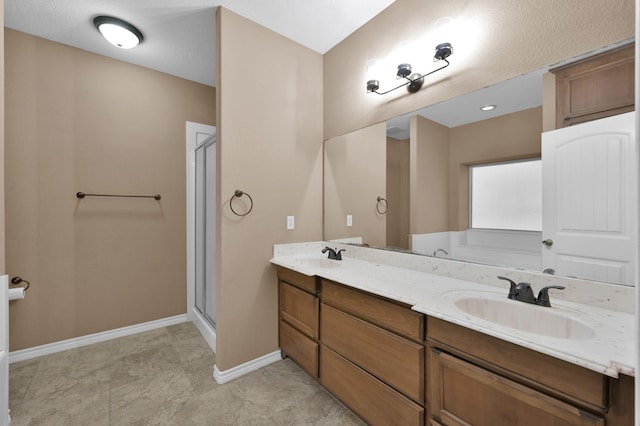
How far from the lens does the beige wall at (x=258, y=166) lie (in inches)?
76.0

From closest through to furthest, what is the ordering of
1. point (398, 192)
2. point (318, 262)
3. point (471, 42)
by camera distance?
point (471, 42), point (398, 192), point (318, 262)

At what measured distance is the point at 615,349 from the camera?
0.78 meters

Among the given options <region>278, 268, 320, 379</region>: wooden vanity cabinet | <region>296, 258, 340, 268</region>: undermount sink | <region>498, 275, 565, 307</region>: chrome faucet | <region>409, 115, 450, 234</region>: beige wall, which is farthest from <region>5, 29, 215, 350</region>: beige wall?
<region>498, 275, 565, 307</region>: chrome faucet

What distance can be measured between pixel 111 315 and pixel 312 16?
10.4ft

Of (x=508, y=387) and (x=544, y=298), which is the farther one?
(x=544, y=298)

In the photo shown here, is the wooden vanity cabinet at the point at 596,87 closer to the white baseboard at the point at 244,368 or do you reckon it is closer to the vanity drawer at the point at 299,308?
the vanity drawer at the point at 299,308

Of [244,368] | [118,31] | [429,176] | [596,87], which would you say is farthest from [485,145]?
[118,31]

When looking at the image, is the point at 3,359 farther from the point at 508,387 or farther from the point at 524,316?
the point at 524,316

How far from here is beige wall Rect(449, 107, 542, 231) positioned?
130cm

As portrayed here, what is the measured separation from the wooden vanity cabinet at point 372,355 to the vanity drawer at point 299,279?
0.29 feet

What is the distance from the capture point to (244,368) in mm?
2004

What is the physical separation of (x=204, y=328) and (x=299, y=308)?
47.7 inches

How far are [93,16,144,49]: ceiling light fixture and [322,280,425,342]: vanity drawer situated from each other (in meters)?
2.44

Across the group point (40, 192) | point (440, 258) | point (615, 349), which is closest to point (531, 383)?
point (615, 349)
